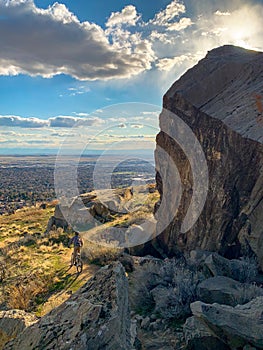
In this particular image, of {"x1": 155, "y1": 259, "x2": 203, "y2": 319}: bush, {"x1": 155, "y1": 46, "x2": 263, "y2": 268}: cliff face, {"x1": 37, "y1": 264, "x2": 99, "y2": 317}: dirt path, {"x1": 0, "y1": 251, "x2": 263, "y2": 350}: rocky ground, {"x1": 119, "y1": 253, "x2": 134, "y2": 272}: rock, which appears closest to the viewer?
{"x1": 0, "y1": 251, "x2": 263, "y2": 350}: rocky ground

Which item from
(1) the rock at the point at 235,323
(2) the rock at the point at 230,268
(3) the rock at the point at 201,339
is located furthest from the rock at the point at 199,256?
(1) the rock at the point at 235,323

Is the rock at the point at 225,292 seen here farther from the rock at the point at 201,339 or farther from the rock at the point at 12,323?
the rock at the point at 12,323

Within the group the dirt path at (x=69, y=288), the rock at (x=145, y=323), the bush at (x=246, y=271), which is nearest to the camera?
the rock at (x=145, y=323)

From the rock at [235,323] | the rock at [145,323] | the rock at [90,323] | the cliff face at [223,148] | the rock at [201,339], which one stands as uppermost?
the cliff face at [223,148]

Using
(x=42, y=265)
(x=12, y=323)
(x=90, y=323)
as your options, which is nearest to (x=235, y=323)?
(x=90, y=323)

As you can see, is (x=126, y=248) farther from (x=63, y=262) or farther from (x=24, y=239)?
(x=24, y=239)

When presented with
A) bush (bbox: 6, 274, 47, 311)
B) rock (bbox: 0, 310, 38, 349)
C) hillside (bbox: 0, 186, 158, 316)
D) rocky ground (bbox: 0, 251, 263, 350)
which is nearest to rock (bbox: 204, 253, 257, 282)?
rocky ground (bbox: 0, 251, 263, 350)

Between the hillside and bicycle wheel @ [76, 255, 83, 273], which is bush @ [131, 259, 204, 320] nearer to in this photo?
the hillside

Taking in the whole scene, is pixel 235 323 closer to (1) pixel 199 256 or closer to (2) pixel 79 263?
(1) pixel 199 256
